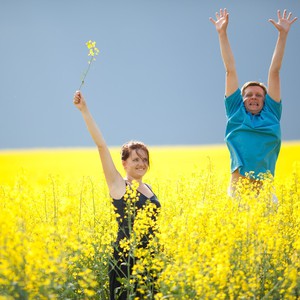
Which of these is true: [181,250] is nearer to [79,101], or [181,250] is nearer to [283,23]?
[79,101]

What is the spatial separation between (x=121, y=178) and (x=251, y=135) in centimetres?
172

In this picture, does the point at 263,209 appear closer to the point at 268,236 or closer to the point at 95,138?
the point at 268,236

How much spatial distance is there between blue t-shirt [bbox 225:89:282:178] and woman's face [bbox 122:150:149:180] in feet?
4.11

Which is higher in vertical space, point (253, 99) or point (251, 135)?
point (253, 99)

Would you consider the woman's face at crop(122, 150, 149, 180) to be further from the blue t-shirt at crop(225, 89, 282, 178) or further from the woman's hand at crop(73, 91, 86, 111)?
the blue t-shirt at crop(225, 89, 282, 178)

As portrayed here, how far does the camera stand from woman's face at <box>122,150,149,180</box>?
17.3 feet

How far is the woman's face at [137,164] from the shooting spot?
527 cm

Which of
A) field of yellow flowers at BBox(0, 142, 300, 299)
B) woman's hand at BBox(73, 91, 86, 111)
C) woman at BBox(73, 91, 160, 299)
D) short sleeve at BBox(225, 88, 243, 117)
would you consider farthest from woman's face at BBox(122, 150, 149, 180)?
short sleeve at BBox(225, 88, 243, 117)

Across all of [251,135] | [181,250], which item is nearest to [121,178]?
[181,250]

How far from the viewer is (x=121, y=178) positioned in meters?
5.18

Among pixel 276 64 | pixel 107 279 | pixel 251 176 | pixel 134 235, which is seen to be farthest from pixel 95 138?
pixel 276 64

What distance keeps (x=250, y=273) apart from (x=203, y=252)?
442 mm

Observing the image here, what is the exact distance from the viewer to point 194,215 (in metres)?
4.32

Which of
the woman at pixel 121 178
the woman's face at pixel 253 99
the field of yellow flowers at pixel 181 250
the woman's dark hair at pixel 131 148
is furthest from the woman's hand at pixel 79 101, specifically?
the woman's face at pixel 253 99
